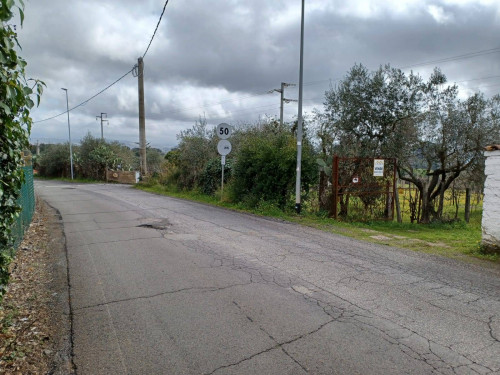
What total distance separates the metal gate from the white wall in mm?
4829

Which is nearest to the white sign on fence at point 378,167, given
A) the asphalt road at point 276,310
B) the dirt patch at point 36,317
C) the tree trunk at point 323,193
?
the tree trunk at point 323,193

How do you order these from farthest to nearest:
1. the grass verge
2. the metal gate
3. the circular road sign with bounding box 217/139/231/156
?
1. the circular road sign with bounding box 217/139/231/156
2. the metal gate
3. the grass verge

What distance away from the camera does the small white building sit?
22.0 ft

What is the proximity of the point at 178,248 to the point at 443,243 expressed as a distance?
6367mm

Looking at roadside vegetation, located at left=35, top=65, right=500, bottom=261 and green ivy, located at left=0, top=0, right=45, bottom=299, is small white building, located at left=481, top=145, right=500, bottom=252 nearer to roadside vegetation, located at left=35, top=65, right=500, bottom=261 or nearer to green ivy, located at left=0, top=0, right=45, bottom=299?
roadside vegetation, located at left=35, top=65, right=500, bottom=261

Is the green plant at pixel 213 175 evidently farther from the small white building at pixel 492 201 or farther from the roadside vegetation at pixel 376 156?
the small white building at pixel 492 201

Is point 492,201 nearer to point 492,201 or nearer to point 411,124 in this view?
point 492,201

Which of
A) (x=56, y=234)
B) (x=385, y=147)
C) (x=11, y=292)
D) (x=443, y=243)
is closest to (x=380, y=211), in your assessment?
(x=385, y=147)

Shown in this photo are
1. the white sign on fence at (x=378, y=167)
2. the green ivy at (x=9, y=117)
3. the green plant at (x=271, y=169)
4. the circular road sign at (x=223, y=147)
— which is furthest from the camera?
the circular road sign at (x=223, y=147)

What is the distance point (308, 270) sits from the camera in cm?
584

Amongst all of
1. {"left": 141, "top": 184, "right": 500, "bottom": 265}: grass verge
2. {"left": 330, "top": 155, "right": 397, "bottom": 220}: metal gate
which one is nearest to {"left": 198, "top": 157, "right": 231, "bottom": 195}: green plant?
{"left": 141, "top": 184, "right": 500, "bottom": 265}: grass verge

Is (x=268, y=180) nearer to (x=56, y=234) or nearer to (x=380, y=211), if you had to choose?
(x=380, y=211)

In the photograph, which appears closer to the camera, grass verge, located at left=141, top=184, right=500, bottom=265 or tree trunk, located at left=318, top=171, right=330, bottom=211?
grass verge, located at left=141, top=184, right=500, bottom=265

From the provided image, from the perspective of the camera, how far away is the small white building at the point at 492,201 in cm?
670
